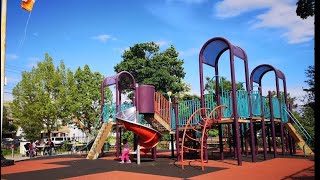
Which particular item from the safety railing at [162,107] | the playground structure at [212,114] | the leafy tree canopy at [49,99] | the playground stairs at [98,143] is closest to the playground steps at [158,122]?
the playground structure at [212,114]

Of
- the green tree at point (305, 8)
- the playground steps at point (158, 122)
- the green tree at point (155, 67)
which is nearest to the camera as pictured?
the green tree at point (305, 8)

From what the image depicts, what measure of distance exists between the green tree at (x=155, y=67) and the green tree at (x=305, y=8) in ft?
91.0

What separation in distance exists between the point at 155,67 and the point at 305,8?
95.7 ft

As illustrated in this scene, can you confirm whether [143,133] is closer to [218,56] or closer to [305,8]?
[218,56]

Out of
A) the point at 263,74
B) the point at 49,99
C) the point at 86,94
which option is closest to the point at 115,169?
the point at 263,74

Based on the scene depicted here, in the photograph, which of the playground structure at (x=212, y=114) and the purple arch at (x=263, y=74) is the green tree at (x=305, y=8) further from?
the purple arch at (x=263, y=74)

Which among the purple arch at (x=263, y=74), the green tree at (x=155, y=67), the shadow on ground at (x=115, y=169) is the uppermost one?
the green tree at (x=155, y=67)

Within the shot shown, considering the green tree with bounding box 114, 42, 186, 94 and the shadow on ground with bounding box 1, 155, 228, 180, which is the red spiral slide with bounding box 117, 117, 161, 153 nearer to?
the shadow on ground with bounding box 1, 155, 228, 180

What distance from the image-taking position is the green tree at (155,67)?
37.2m

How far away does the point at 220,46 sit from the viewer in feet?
54.0

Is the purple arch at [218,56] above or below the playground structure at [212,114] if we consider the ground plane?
above

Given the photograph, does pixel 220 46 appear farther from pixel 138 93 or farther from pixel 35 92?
pixel 35 92

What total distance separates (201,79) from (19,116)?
76.5 feet

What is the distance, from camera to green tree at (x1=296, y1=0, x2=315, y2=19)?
9.09 m
